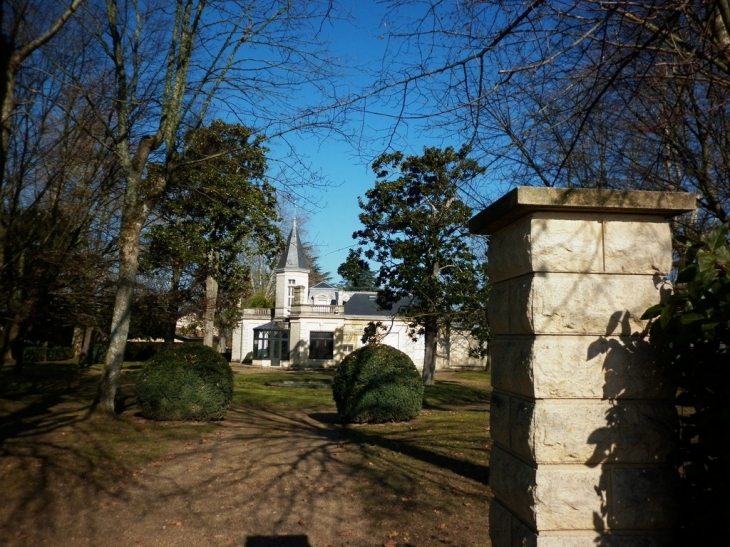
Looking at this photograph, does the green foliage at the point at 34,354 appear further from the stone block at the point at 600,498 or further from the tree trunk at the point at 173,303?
the stone block at the point at 600,498

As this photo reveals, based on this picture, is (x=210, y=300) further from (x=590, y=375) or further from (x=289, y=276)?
(x=590, y=375)

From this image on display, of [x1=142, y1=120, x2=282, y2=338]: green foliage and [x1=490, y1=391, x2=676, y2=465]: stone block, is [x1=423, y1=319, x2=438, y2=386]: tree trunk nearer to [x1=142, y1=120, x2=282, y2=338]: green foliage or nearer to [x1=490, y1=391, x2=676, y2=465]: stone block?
[x1=142, y1=120, x2=282, y2=338]: green foliage

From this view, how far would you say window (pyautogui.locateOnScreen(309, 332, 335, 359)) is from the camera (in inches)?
2023

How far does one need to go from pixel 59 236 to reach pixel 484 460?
347 inches

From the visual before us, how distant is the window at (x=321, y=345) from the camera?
2023 inches

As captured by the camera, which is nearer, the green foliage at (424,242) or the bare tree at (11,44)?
the bare tree at (11,44)

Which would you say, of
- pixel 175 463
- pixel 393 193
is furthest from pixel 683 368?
pixel 393 193

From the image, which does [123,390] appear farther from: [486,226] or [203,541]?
[486,226]

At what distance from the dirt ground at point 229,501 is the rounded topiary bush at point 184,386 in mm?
2748

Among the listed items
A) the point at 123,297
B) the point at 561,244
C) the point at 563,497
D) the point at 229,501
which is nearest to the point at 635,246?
the point at 561,244

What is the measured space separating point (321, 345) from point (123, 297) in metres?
37.2

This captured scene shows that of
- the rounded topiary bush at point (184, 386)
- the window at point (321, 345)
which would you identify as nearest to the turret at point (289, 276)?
the window at point (321, 345)

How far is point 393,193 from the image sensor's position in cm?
2928

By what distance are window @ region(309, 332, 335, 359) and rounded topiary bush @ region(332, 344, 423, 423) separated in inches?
1423
